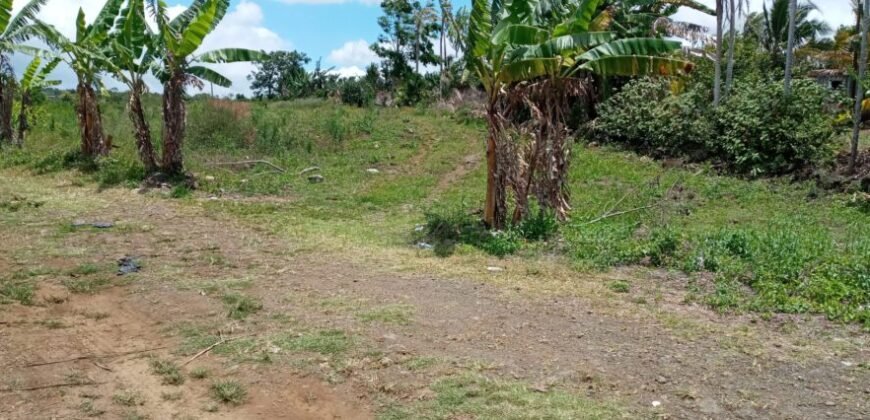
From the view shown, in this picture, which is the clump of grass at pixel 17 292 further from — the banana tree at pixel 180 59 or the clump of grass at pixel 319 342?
the banana tree at pixel 180 59

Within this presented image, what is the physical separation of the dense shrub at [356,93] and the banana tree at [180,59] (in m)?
16.1

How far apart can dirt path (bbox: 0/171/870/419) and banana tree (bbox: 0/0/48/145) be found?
294 inches

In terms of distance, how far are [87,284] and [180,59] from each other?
6.92 meters

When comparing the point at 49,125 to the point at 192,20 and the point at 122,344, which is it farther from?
the point at 122,344

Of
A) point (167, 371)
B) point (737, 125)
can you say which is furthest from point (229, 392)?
point (737, 125)

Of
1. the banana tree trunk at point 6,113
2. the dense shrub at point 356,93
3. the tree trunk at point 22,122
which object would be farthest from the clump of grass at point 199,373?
the dense shrub at point 356,93

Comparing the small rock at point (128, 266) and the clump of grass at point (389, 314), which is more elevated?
the small rock at point (128, 266)

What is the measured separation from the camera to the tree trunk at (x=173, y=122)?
12.6 m

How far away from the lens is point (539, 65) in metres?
8.55

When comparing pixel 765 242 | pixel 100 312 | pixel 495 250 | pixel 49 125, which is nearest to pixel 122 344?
pixel 100 312

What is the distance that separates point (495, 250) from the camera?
8.29m

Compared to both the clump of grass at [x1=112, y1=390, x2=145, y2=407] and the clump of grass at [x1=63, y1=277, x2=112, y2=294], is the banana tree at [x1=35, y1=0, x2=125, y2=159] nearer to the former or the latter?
the clump of grass at [x1=63, y1=277, x2=112, y2=294]

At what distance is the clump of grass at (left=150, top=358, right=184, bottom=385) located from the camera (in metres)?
4.57

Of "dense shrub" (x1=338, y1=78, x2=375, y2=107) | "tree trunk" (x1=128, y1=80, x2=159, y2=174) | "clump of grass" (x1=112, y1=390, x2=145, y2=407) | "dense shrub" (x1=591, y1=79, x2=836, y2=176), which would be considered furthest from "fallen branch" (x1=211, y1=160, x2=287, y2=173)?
"dense shrub" (x1=338, y1=78, x2=375, y2=107)
